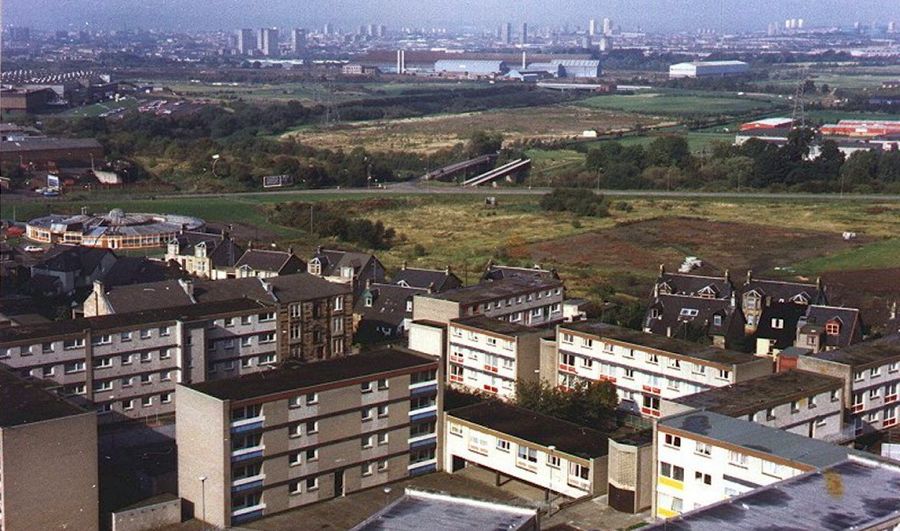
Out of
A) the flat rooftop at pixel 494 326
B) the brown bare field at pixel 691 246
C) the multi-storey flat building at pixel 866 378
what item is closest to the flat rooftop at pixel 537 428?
the flat rooftop at pixel 494 326

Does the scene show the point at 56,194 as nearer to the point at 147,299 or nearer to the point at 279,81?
the point at 147,299

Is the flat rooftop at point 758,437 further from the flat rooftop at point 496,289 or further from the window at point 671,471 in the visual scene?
the flat rooftop at point 496,289

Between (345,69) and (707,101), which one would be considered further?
(345,69)

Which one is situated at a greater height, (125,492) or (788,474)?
(788,474)

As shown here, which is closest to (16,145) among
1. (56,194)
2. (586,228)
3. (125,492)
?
(56,194)

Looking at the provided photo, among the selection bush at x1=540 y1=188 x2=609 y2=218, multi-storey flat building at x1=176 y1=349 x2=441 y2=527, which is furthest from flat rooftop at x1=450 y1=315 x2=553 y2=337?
bush at x1=540 y1=188 x2=609 y2=218

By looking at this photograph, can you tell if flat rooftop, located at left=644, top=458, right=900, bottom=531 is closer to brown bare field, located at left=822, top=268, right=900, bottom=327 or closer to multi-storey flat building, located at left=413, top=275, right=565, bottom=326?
multi-storey flat building, located at left=413, top=275, right=565, bottom=326

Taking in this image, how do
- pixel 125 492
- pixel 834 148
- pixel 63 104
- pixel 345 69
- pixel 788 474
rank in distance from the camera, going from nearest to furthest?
1. pixel 788 474
2. pixel 125 492
3. pixel 834 148
4. pixel 63 104
5. pixel 345 69
